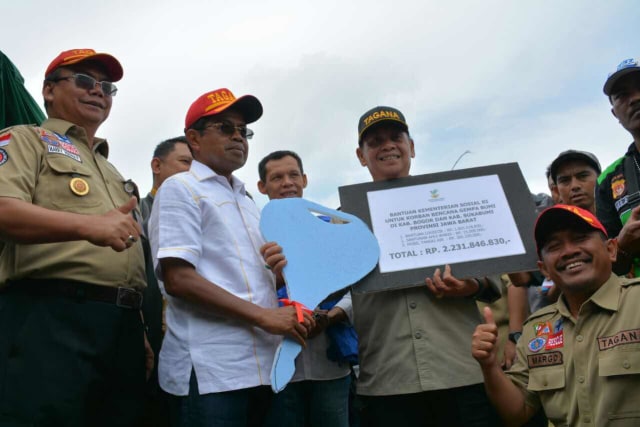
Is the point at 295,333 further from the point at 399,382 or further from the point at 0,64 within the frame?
the point at 0,64

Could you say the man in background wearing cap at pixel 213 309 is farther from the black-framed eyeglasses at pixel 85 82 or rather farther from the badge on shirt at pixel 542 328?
the badge on shirt at pixel 542 328

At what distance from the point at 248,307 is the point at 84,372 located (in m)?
0.78

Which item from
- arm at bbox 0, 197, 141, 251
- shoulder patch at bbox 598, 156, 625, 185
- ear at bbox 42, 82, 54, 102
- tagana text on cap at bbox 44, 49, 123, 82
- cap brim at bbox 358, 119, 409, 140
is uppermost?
tagana text on cap at bbox 44, 49, 123, 82

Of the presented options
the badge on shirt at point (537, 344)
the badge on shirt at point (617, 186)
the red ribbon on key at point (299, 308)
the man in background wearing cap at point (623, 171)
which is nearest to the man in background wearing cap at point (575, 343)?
the badge on shirt at point (537, 344)

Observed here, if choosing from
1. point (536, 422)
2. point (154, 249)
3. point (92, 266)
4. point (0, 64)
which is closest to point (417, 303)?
point (536, 422)

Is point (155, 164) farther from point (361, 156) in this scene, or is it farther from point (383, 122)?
point (383, 122)

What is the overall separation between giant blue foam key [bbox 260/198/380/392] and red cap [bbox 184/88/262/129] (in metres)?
0.62

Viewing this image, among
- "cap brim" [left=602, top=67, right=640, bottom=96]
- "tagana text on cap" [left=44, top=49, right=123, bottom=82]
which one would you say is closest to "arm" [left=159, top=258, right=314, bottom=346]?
"tagana text on cap" [left=44, top=49, right=123, bottom=82]

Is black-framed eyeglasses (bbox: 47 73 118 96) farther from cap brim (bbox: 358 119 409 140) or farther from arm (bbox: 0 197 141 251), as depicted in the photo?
cap brim (bbox: 358 119 409 140)

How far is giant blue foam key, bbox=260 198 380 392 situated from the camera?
2.55 m

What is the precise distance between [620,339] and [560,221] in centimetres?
64

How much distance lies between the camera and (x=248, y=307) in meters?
2.38

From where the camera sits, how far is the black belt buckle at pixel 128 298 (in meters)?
2.57

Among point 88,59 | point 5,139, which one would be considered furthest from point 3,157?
point 88,59
